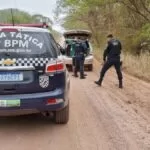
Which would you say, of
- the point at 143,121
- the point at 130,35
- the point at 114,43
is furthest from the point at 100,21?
the point at 143,121

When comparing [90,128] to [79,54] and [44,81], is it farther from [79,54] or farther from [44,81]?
[79,54]

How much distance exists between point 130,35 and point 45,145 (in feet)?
63.4

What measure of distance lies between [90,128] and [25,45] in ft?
6.23

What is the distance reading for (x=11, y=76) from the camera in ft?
22.9

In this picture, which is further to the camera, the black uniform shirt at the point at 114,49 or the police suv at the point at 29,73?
the black uniform shirt at the point at 114,49


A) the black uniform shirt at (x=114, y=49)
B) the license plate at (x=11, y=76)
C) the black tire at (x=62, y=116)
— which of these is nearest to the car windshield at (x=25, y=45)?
the license plate at (x=11, y=76)

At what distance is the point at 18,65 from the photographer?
698cm

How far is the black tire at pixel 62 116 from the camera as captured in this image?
25.9ft

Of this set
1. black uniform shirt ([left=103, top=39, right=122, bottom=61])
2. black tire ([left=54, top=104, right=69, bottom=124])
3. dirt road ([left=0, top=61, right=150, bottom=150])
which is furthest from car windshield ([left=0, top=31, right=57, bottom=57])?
black uniform shirt ([left=103, top=39, right=122, bottom=61])

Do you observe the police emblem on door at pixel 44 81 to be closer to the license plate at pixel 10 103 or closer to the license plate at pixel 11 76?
the license plate at pixel 11 76

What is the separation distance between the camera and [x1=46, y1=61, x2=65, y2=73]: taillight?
716cm

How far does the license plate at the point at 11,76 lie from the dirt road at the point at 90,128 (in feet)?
3.13

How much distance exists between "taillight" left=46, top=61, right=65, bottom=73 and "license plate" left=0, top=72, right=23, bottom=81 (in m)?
0.46

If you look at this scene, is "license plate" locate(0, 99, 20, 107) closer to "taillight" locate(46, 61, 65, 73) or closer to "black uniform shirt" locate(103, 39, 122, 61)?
"taillight" locate(46, 61, 65, 73)
